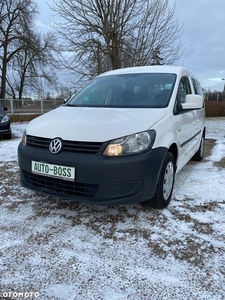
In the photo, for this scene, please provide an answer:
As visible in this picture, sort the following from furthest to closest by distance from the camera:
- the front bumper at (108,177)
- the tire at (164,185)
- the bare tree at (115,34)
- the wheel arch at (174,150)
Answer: the bare tree at (115,34) < the wheel arch at (174,150) < the tire at (164,185) < the front bumper at (108,177)

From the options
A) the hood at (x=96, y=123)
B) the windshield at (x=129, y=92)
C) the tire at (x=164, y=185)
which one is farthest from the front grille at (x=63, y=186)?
the windshield at (x=129, y=92)

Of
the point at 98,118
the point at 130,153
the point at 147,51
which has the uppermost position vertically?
the point at 147,51

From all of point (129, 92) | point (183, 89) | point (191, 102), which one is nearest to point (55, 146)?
point (129, 92)

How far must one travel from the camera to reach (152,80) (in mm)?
3324

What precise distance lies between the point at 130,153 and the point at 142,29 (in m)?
10.00

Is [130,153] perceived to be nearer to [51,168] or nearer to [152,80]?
[51,168]

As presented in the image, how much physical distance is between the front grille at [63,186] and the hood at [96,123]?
423 mm

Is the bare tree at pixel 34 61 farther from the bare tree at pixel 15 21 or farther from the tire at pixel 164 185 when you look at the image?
the tire at pixel 164 185

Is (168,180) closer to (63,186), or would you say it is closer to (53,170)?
(63,186)

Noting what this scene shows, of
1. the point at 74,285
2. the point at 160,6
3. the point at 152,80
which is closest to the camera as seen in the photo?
the point at 74,285

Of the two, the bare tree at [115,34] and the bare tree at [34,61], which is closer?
the bare tree at [115,34]

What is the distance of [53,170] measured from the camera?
2.38m

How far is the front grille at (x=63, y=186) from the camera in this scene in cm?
233

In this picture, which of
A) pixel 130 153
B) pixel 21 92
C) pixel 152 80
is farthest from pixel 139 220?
pixel 21 92
